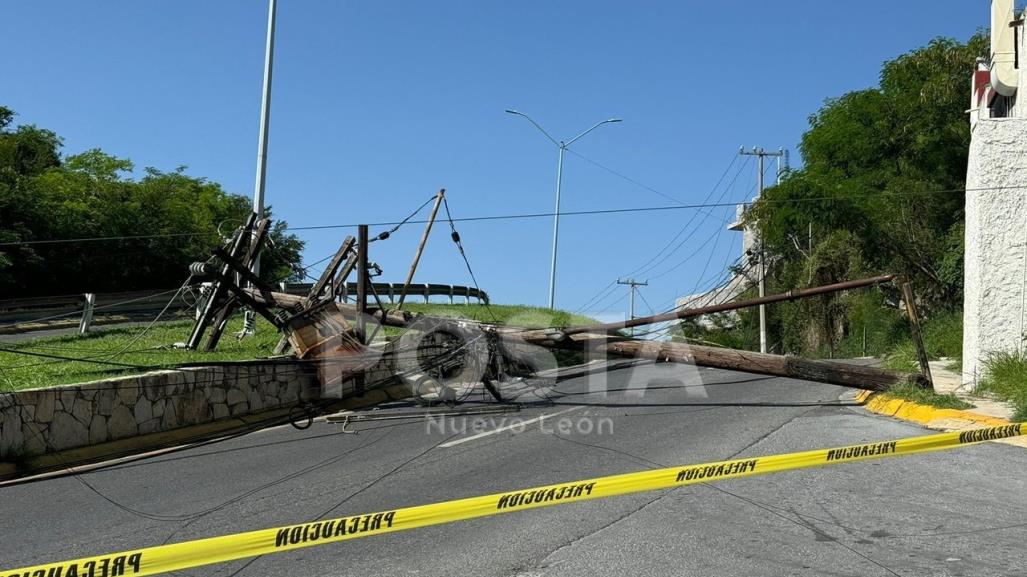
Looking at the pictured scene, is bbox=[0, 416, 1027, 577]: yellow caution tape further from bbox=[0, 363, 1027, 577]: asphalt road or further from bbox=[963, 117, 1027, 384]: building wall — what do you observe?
bbox=[963, 117, 1027, 384]: building wall

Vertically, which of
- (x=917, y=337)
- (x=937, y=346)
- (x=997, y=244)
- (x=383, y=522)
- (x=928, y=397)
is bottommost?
(x=937, y=346)

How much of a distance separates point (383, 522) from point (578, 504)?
9.22ft

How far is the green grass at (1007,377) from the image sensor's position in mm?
13414

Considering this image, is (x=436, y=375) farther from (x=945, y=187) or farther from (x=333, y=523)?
(x=945, y=187)

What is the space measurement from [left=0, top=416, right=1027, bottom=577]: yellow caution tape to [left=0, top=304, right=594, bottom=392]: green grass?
505cm

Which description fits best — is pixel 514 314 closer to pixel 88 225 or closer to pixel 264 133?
pixel 264 133

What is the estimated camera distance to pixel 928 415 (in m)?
13.2

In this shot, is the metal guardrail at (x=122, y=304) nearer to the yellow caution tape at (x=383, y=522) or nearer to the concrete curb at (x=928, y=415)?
the concrete curb at (x=928, y=415)

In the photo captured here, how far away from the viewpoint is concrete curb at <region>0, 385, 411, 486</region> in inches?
462

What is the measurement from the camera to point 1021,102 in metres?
16.9

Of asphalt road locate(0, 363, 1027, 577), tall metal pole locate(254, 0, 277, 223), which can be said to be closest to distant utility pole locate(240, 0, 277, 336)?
tall metal pole locate(254, 0, 277, 223)

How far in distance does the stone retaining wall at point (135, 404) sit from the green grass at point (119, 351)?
475 millimetres

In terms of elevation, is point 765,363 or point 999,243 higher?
point 999,243

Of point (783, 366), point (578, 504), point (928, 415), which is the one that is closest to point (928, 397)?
point (928, 415)
